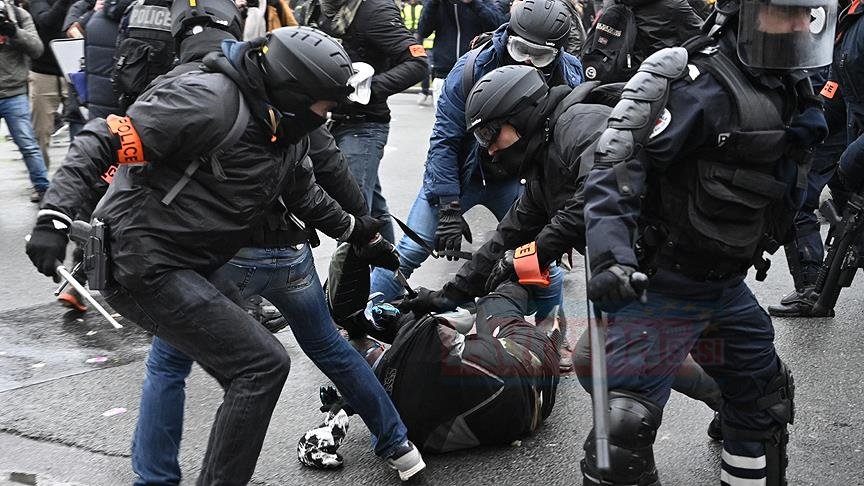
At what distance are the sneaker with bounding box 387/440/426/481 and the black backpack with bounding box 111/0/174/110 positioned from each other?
7.67 feet

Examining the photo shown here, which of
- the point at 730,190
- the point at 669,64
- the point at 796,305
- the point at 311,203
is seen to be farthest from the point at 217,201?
the point at 796,305

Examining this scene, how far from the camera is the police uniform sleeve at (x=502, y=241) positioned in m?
4.07

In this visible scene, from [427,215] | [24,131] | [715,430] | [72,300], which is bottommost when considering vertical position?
[24,131]

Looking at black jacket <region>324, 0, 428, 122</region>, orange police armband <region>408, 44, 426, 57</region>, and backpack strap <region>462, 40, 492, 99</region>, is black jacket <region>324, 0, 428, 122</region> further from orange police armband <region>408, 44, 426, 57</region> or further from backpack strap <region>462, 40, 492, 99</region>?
backpack strap <region>462, 40, 492, 99</region>

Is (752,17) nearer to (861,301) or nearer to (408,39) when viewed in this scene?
(408,39)

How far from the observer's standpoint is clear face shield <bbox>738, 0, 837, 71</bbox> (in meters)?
3.09

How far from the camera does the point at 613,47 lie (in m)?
5.79

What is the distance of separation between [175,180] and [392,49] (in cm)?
279

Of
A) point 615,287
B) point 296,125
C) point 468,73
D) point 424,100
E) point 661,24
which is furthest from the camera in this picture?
point 424,100

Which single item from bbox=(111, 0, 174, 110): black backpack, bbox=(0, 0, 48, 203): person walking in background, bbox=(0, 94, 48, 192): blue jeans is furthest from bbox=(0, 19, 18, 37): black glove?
bbox=(111, 0, 174, 110): black backpack

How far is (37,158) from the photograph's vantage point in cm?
838

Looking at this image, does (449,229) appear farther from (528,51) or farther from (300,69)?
(300,69)

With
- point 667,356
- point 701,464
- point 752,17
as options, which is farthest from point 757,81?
point 701,464

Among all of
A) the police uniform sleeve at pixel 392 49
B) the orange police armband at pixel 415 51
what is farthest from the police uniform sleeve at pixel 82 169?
the orange police armband at pixel 415 51
